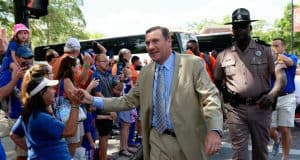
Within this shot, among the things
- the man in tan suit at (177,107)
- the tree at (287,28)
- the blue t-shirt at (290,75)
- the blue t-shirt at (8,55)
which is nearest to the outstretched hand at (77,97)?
the man in tan suit at (177,107)

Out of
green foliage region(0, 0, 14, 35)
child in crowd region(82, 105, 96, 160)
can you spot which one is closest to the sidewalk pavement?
child in crowd region(82, 105, 96, 160)

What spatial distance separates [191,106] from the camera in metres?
3.44

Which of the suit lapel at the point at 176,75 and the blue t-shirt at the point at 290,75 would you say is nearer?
the suit lapel at the point at 176,75

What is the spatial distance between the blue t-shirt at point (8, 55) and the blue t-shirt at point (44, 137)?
1747 mm

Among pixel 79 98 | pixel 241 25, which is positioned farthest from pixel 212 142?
pixel 241 25

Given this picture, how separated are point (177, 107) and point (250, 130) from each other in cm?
164

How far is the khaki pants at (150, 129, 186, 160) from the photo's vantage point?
344cm

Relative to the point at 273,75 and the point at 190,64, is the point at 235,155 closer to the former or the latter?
the point at 273,75

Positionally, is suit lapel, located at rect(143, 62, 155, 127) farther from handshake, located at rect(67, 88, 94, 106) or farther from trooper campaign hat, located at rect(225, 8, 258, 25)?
trooper campaign hat, located at rect(225, 8, 258, 25)

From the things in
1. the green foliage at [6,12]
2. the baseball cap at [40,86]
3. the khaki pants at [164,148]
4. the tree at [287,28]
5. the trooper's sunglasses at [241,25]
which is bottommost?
the tree at [287,28]

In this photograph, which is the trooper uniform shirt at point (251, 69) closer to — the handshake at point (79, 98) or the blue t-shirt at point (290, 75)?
the handshake at point (79, 98)

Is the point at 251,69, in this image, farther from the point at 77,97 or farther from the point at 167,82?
the point at 77,97

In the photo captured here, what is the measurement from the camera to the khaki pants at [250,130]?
4699 mm

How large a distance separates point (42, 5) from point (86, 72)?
283 centimetres
